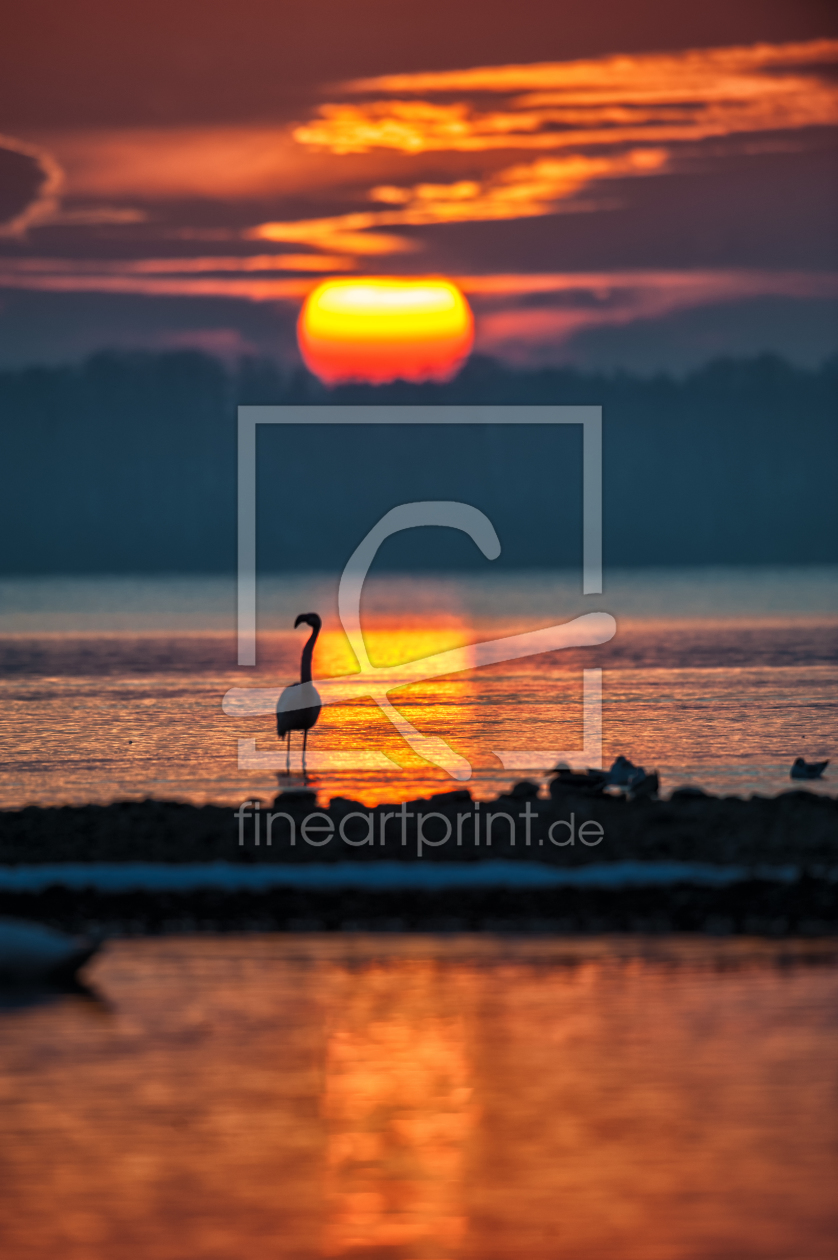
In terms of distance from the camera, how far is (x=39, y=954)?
1159cm

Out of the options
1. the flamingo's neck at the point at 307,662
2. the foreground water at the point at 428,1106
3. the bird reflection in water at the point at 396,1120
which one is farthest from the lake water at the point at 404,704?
the bird reflection in water at the point at 396,1120

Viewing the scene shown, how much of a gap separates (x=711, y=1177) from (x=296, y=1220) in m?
1.97

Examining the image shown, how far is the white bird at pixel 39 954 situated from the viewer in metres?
11.6

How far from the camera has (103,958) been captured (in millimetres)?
12508

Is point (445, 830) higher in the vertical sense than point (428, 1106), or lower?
higher

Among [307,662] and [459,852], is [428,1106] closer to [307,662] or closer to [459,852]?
[459,852]

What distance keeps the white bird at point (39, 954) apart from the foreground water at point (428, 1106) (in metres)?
0.34

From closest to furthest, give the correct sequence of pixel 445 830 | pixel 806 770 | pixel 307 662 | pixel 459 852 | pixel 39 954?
pixel 39 954 < pixel 459 852 < pixel 445 830 < pixel 806 770 < pixel 307 662

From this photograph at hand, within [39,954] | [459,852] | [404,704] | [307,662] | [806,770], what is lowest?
[39,954]

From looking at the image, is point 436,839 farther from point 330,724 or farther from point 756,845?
point 330,724

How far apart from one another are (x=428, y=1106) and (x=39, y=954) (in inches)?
143

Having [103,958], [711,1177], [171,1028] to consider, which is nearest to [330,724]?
[103,958]

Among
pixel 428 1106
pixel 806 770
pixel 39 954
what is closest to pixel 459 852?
pixel 39 954

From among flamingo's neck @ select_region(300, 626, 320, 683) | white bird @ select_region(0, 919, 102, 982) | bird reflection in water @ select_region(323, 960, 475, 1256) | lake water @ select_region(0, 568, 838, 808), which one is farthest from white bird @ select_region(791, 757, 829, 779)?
white bird @ select_region(0, 919, 102, 982)
